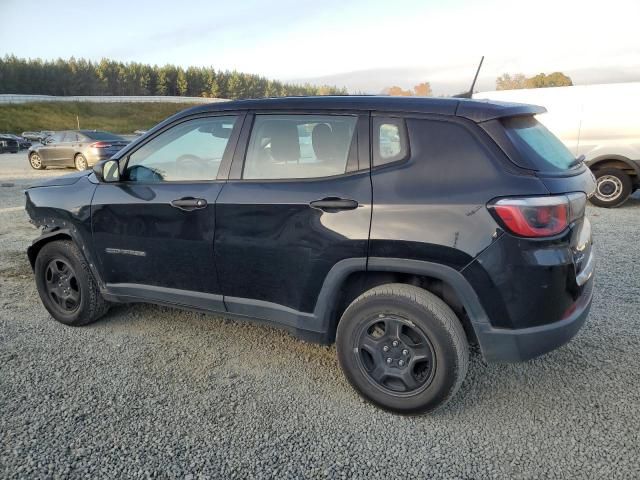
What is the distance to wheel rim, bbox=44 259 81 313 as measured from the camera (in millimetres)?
3662

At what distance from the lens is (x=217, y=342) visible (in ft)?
11.2

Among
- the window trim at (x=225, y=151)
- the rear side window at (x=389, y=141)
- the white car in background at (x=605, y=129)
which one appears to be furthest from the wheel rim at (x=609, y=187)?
the window trim at (x=225, y=151)

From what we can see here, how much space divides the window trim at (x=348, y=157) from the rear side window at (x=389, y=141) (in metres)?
0.05

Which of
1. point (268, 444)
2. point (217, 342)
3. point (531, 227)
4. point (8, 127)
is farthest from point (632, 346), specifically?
point (8, 127)

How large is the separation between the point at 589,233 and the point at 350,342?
1.56 m

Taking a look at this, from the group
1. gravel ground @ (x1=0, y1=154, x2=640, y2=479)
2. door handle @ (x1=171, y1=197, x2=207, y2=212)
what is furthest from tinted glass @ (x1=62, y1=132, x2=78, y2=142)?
door handle @ (x1=171, y1=197, x2=207, y2=212)

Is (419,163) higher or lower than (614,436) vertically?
higher

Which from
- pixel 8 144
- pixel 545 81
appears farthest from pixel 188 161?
pixel 545 81

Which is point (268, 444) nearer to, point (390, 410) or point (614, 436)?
point (390, 410)

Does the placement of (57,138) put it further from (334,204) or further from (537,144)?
(537,144)

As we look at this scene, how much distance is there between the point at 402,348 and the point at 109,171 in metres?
2.45

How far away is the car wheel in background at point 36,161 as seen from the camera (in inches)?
624

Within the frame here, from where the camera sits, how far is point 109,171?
3.31 meters

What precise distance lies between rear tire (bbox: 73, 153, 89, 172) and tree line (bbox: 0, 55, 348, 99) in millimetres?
64227
